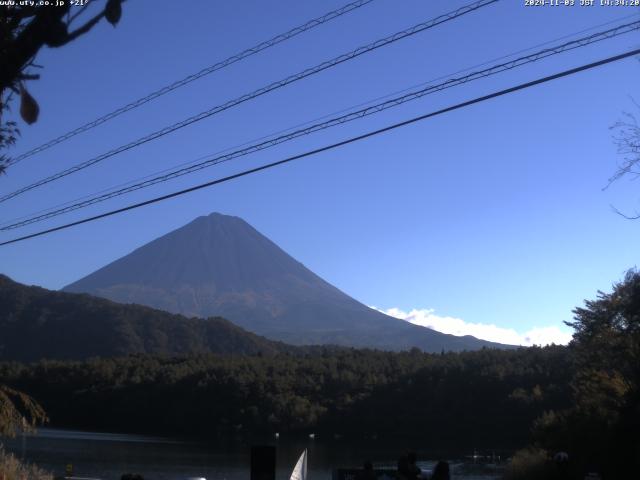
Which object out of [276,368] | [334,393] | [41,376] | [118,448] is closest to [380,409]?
[334,393]

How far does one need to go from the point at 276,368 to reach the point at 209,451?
997 inches

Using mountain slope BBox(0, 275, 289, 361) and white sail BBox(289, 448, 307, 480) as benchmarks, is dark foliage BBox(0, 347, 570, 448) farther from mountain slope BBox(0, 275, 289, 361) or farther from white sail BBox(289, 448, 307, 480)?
white sail BBox(289, 448, 307, 480)

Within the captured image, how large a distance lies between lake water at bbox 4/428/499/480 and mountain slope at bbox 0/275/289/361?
110 feet

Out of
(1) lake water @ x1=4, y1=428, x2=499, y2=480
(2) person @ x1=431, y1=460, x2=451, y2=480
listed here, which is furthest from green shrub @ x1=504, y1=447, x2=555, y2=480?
(2) person @ x1=431, y1=460, x2=451, y2=480

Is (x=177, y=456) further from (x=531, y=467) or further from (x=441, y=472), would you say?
(x=441, y=472)

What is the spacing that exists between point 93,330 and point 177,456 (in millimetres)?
63488

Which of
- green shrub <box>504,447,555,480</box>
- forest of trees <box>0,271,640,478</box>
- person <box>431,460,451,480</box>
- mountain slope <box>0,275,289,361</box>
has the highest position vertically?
mountain slope <box>0,275,289,361</box>

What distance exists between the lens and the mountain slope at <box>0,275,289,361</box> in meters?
112

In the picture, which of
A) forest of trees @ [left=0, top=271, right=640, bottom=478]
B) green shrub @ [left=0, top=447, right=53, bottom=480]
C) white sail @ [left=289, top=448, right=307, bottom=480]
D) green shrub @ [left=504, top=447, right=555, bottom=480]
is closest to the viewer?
green shrub @ [left=0, top=447, right=53, bottom=480]

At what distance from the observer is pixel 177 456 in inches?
2297

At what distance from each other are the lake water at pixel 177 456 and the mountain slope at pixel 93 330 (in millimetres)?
33506

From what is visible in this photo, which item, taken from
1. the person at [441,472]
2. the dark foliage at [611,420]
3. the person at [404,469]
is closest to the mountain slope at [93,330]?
the dark foliage at [611,420]

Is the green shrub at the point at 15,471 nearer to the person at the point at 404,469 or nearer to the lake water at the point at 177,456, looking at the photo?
the person at the point at 404,469

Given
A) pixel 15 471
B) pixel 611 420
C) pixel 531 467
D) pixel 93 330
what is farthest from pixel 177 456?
pixel 93 330
